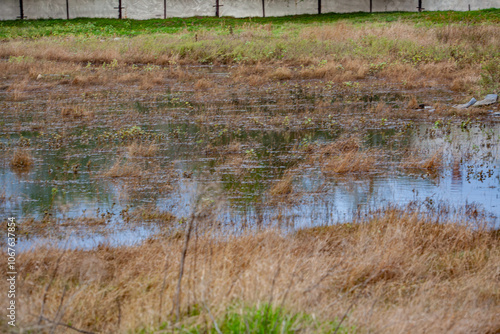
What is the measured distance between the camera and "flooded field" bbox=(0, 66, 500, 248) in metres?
7.86

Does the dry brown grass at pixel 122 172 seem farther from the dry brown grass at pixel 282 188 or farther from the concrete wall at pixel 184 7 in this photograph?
the concrete wall at pixel 184 7

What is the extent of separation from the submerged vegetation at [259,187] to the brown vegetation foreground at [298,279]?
0.09 ft

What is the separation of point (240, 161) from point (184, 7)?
30.6m

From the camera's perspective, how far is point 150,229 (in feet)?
24.0

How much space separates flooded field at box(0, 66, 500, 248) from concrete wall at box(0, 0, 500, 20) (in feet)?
73.5

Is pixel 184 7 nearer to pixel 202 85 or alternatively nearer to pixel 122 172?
pixel 202 85

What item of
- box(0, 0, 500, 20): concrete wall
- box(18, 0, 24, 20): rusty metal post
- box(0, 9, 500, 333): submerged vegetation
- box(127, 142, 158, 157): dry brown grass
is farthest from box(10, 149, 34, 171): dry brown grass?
box(18, 0, 24, 20): rusty metal post

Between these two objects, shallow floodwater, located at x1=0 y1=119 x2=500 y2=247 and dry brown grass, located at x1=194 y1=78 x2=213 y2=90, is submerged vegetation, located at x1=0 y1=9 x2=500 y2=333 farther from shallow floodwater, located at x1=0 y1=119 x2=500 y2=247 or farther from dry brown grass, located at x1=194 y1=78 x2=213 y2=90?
dry brown grass, located at x1=194 y1=78 x2=213 y2=90

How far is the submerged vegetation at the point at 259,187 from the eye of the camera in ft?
13.8

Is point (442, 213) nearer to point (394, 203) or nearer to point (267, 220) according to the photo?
point (394, 203)

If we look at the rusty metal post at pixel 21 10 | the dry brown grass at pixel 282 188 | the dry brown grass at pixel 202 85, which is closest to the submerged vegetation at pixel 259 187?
the dry brown grass at pixel 282 188

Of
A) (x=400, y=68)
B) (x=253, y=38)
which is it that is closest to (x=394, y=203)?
(x=400, y=68)

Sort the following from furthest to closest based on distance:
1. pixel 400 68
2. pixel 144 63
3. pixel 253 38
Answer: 1. pixel 253 38
2. pixel 144 63
3. pixel 400 68

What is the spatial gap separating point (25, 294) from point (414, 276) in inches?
137
